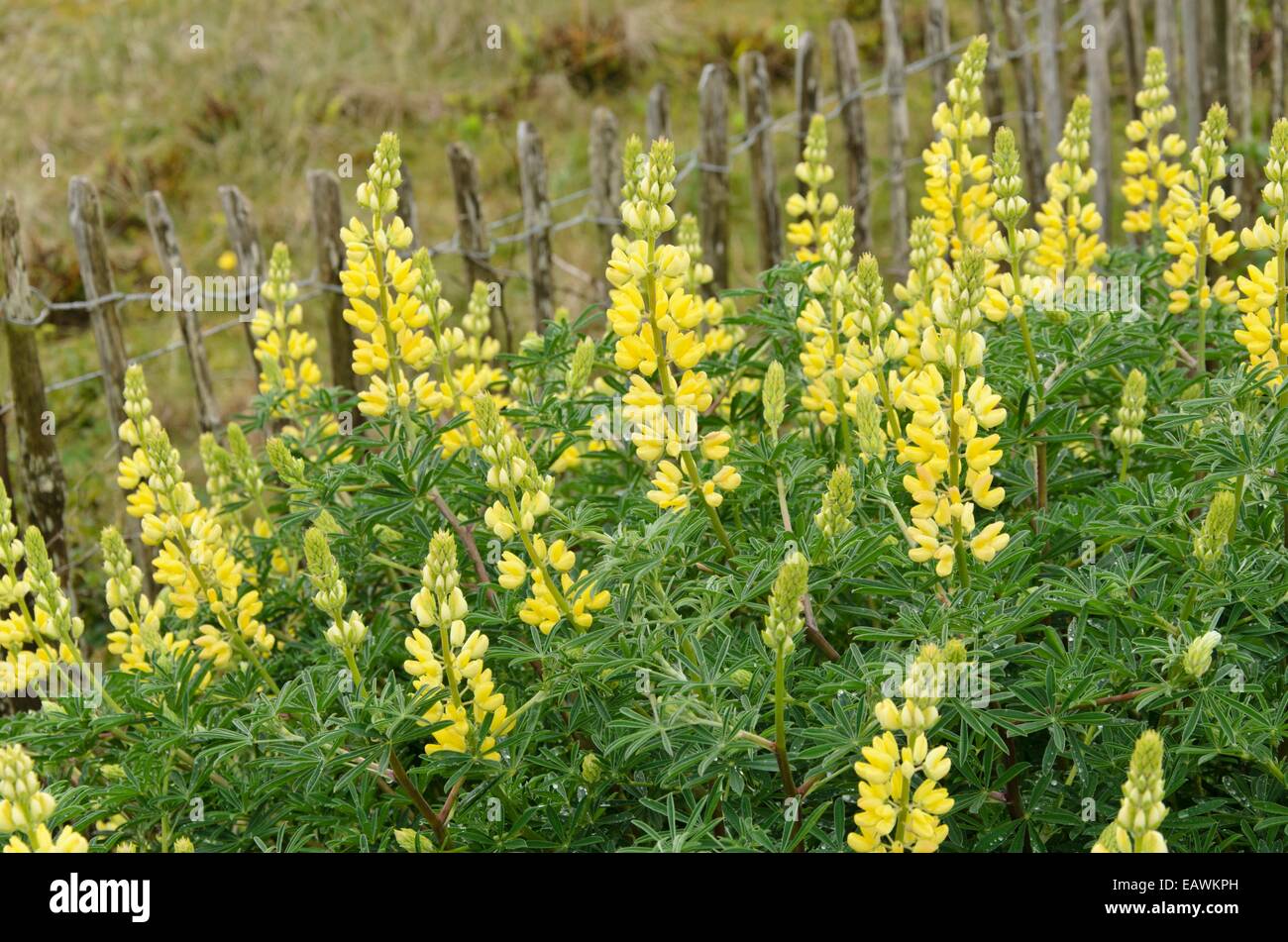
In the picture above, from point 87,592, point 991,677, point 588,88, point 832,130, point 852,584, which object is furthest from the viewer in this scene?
point 588,88

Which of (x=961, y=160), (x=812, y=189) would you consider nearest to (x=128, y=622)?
(x=812, y=189)

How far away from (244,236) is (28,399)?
84 cm

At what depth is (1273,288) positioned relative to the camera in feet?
7.59

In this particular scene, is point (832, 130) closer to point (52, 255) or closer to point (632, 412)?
point (52, 255)

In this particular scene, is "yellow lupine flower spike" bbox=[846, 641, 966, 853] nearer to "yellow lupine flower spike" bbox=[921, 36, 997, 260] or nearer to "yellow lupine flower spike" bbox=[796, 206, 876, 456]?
"yellow lupine flower spike" bbox=[796, 206, 876, 456]

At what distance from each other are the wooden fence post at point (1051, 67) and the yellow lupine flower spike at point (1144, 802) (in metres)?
4.54

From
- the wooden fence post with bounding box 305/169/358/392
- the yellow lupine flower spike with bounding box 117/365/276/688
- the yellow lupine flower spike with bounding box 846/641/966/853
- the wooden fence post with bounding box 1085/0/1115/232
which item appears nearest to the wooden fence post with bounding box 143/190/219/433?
the wooden fence post with bounding box 305/169/358/392

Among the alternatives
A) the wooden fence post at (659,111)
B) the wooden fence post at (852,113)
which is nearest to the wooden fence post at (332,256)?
the wooden fence post at (659,111)

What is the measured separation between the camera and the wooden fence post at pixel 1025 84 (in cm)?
548

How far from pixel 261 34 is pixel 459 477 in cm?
705

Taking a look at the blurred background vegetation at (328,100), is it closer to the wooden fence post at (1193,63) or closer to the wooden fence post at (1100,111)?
the wooden fence post at (1100,111)
